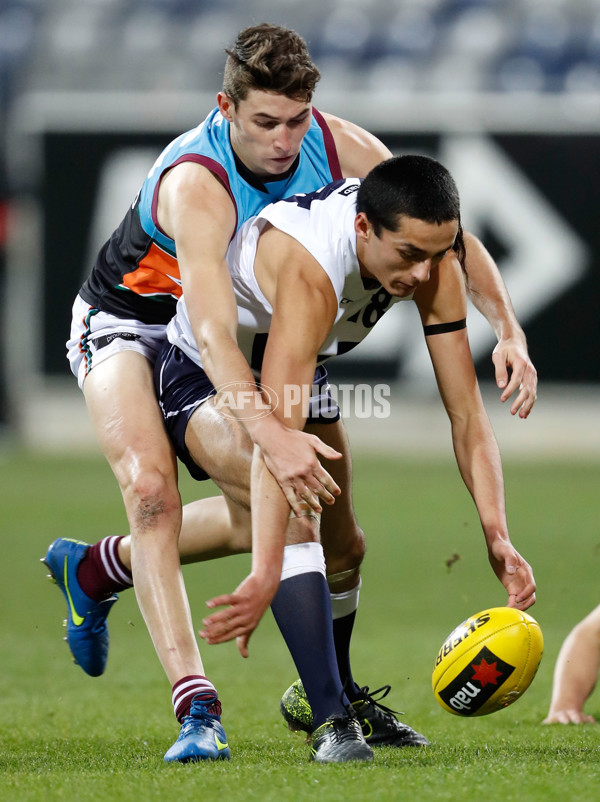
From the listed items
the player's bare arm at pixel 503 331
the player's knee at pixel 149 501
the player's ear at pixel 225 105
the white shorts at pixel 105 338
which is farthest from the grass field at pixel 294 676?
the player's ear at pixel 225 105

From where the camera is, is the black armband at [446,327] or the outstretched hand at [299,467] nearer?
the outstretched hand at [299,467]

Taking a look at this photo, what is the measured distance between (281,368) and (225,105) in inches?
50.4

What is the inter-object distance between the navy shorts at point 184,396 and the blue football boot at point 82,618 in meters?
0.95

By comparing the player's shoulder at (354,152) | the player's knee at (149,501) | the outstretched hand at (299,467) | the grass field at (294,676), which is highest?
the player's shoulder at (354,152)

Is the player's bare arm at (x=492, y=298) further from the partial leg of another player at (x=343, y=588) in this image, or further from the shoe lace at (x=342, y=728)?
the shoe lace at (x=342, y=728)

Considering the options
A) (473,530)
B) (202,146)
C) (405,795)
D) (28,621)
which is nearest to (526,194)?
(473,530)

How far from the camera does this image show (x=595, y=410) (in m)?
15.3

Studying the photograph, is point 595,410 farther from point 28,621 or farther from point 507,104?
point 28,621

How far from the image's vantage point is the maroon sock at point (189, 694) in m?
3.49

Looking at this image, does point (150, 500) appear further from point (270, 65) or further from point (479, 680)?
point (270, 65)

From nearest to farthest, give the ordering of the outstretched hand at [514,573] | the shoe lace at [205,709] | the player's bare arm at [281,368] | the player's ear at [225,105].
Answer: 1. the player's bare arm at [281,368]
2. the shoe lace at [205,709]
3. the outstretched hand at [514,573]
4. the player's ear at [225,105]

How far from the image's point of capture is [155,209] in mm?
4172

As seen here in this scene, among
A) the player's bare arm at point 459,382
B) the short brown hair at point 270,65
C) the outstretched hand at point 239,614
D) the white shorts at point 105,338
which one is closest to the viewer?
the outstretched hand at point 239,614

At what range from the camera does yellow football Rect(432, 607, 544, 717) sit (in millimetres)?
3521
